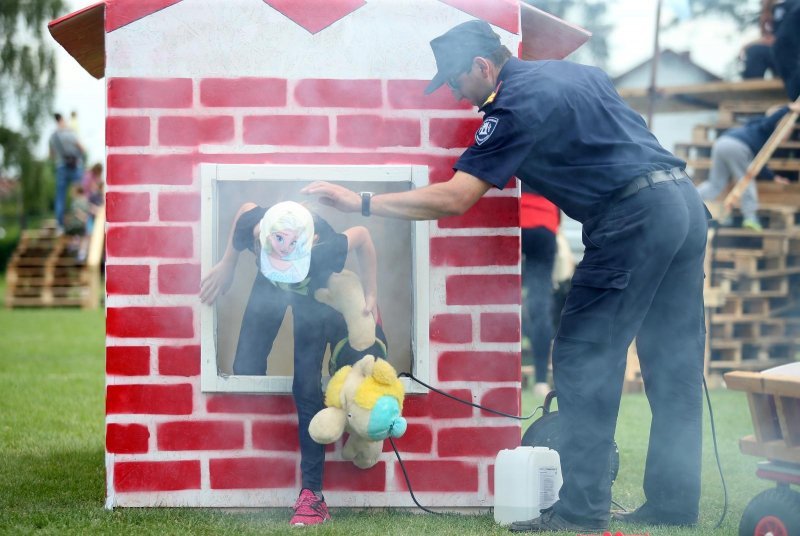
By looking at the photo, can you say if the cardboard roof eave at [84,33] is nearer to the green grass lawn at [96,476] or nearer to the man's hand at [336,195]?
the man's hand at [336,195]

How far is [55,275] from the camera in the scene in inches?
631

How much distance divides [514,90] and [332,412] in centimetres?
121

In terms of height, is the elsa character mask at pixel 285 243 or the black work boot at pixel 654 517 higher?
the elsa character mask at pixel 285 243

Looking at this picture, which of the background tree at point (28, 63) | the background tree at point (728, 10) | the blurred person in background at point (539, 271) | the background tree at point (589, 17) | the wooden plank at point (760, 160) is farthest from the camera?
the background tree at point (28, 63)

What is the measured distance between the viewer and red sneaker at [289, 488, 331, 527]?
12.2 feet

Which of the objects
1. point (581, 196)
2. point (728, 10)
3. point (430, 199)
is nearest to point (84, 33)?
→ point (430, 199)

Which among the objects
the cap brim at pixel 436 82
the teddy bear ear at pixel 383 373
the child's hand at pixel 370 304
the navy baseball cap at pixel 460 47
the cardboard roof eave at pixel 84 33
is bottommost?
the teddy bear ear at pixel 383 373

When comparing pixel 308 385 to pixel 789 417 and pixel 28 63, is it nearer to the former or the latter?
pixel 789 417

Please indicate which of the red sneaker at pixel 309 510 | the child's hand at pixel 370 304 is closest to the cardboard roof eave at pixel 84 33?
the child's hand at pixel 370 304

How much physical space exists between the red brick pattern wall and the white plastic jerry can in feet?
0.61

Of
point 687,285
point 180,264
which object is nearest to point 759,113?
point 687,285

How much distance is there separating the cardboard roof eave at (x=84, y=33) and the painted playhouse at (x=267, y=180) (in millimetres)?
14

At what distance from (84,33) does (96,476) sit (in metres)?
1.78

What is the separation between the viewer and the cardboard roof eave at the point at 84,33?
3945mm
